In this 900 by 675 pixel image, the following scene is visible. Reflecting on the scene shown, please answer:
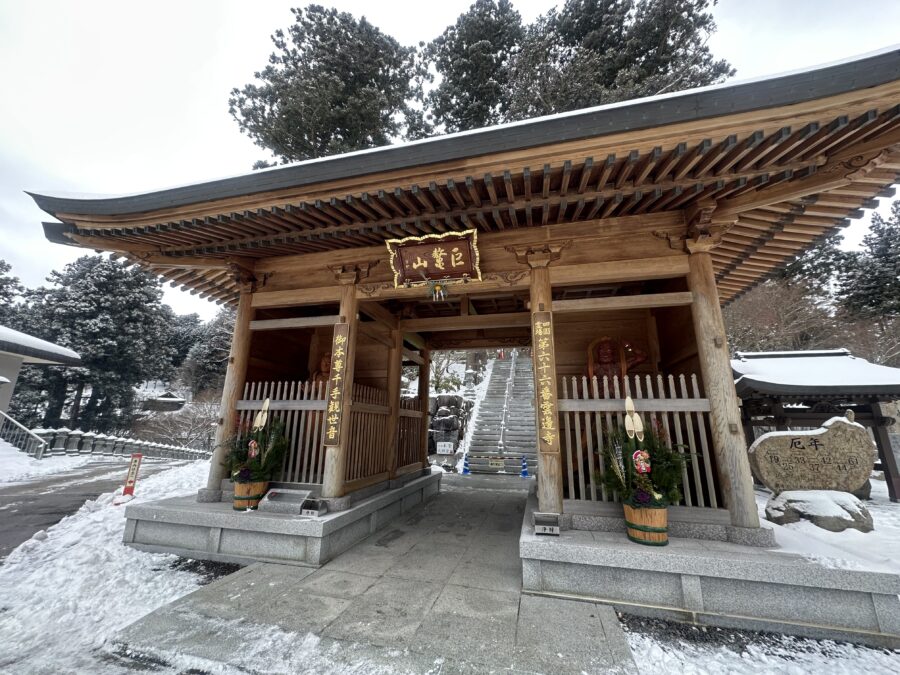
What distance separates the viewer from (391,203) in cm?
421

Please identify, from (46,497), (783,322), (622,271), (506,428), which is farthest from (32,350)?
(783,322)

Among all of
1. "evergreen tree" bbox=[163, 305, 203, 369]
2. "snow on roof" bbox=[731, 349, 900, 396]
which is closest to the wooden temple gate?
"snow on roof" bbox=[731, 349, 900, 396]

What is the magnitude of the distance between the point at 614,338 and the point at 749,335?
55.0 feet

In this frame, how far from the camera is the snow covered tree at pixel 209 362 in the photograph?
2572cm

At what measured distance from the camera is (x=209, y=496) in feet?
17.0

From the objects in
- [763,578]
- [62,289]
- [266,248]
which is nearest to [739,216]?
[763,578]

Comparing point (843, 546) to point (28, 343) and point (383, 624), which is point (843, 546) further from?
point (28, 343)

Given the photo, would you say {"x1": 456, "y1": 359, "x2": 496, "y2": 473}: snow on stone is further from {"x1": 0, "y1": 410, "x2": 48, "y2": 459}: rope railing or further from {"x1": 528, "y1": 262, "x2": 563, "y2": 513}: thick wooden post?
{"x1": 0, "y1": 410, "x2": 48, "y2": 459}: rope railing

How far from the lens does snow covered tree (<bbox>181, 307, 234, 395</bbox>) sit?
25719 mm

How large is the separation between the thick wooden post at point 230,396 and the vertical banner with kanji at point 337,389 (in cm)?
155

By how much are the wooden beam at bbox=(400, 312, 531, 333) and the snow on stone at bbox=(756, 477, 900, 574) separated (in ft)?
14.0

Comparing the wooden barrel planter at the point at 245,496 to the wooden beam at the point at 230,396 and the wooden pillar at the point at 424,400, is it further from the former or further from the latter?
A: the wooden pillar at the point at 424,400

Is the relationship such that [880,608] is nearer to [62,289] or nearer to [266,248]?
[266,248]

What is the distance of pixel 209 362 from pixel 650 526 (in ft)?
96.5
